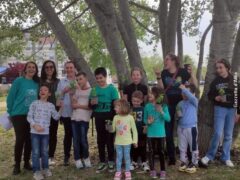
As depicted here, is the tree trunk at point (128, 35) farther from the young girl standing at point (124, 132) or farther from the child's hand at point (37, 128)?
the child's hand at point (37, 128)

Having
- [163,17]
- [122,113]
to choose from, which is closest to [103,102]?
[122,113]

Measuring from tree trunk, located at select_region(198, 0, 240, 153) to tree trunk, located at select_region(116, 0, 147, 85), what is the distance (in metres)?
1.89

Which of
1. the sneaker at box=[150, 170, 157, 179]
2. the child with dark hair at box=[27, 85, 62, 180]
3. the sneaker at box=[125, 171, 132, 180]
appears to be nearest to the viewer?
the sneaker at box=[125, 171, 132, 180]

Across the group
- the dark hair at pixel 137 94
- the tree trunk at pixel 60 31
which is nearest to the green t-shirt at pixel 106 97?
the dark hair at pixel 137 94

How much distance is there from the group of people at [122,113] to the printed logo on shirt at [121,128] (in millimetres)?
16

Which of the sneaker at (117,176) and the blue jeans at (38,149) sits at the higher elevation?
the blue jeans at (38,149)

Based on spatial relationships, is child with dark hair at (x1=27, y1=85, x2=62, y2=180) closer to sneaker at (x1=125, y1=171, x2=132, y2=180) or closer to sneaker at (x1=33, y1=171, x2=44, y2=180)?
sneaker at (x1=33, y1=171, x2=44, y2=180)

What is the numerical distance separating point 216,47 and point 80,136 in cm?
291

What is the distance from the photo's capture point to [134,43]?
360 inches

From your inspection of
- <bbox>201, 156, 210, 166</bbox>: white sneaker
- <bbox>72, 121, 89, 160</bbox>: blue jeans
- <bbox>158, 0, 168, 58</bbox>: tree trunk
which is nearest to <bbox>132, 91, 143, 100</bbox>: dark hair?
<bbox>72, 121, 89, 160</bbox>: blue jeans

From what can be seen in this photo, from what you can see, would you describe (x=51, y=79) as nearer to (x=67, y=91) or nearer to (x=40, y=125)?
(x=67, y=91)

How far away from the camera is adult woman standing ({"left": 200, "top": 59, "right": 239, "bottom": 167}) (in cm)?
682

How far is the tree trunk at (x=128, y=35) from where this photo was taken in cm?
897

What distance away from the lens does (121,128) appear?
639cm
